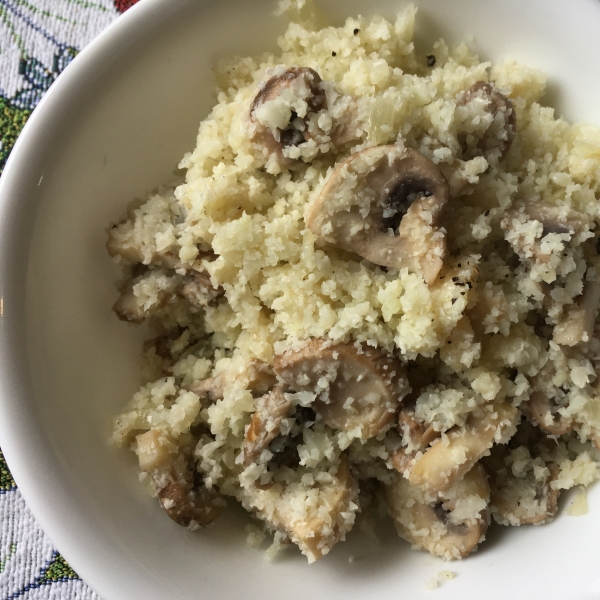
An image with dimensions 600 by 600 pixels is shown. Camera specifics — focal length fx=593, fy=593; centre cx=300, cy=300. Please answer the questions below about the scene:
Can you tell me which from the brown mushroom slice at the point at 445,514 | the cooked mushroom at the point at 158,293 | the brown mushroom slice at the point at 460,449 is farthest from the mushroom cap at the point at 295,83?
the brown mushroom slice at the point at 445,514

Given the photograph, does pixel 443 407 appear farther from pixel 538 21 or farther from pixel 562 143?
pixel 538 21

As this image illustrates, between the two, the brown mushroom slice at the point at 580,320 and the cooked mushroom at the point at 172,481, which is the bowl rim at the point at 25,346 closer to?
the cooked mushroom at the point at 172,481

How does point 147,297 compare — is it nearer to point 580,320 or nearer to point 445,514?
point 445,514

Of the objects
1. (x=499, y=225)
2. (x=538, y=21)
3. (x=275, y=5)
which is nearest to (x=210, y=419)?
(x=499, y=225)

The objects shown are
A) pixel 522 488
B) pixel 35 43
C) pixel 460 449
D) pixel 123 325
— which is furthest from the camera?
pixel 35 43

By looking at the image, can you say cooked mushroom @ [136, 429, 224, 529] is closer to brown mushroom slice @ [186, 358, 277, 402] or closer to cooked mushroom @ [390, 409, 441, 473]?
brown mushroom slice @ [186, 358, 277, 402]

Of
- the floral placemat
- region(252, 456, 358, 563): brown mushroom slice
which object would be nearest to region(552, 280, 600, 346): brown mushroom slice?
region(252, 456, 358, 563): brown mushroom slice

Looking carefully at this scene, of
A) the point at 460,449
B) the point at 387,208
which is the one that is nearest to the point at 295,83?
the point at 387,208
